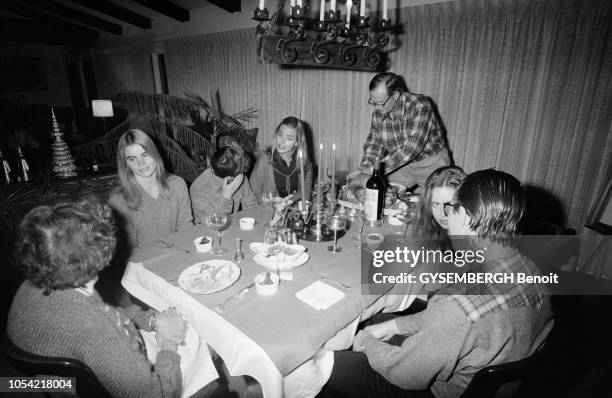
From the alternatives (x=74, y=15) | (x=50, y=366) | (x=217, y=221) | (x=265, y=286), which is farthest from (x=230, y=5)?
(x=50, y=366)

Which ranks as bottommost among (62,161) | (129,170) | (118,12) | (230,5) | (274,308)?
(274,308)

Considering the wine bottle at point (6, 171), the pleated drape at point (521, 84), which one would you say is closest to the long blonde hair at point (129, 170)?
the wine bottle at point (6, 171)

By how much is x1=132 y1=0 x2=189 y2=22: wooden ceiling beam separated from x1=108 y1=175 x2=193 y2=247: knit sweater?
512 centimetres

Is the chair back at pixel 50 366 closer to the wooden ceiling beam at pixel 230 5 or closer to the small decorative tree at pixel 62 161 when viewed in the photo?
the small decorative tree at pixel 62 161

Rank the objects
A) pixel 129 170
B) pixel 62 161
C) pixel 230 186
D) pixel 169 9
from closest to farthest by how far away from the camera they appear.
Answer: pixel 129 170, pixel 230 186, pixel 62 161, pixel 169 9

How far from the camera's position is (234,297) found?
1415 millimetres

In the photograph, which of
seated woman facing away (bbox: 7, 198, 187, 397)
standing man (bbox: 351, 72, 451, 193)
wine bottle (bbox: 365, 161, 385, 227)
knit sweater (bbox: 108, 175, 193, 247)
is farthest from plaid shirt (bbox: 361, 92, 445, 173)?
seated woman facing away (bbox: 7, 198, 187, 397)

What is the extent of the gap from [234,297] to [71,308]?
58 cm

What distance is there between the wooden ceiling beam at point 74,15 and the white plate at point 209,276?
9137 mm

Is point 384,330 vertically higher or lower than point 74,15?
lower

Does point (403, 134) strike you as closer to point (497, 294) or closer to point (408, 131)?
point (408, 131)

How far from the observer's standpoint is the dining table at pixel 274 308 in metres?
1.18

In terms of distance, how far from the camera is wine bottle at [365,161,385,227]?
Answer: 2.19m

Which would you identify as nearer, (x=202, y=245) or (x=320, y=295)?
(x=320, y=295)
